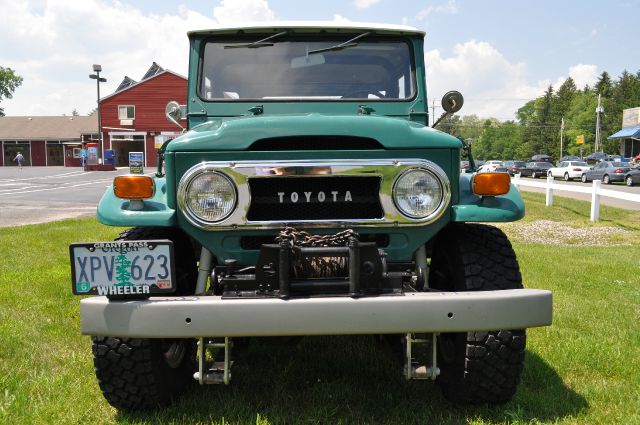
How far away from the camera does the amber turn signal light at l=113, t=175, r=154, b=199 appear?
2.83 m

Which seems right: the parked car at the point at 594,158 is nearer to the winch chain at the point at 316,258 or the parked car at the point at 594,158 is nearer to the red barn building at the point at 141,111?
the red barn building at the point at 141,111

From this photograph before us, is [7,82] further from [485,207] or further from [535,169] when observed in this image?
[485,207]

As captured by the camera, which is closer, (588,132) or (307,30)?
(307,30)

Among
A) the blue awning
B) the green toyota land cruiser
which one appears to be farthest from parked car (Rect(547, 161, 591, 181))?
the green toyota land cruiser

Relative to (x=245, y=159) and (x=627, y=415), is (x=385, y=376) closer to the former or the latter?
(x=627, y=415)

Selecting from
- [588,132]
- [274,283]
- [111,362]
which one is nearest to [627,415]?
[274,283]

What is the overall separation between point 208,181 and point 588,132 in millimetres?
90661

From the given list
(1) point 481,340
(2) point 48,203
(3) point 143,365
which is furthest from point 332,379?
(2) point 48,203

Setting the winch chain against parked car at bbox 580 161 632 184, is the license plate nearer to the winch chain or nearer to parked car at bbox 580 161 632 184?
the winch chain

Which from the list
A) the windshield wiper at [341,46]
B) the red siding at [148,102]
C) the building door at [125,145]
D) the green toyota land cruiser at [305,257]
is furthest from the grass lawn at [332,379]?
the building door at [125,145]

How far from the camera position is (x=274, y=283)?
2.52 meters

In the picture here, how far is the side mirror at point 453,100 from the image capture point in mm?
4102

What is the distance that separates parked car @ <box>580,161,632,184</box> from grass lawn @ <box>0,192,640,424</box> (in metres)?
28.9

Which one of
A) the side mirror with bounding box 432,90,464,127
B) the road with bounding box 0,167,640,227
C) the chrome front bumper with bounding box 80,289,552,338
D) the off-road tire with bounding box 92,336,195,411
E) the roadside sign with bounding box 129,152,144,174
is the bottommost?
the road with bounding box 0,167,640,227
